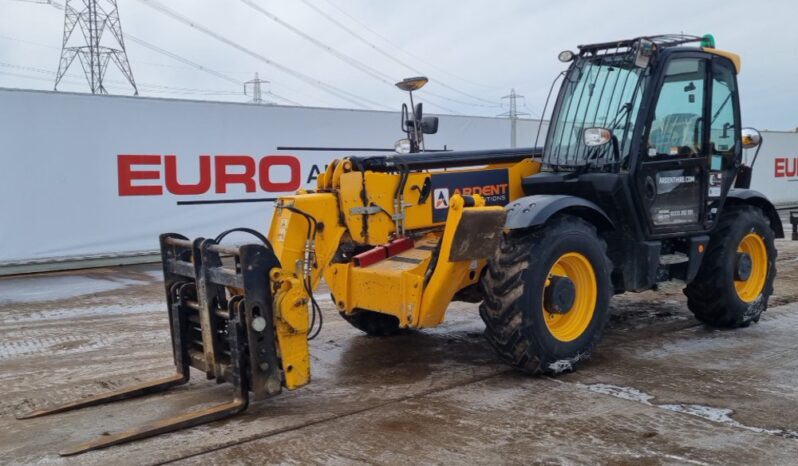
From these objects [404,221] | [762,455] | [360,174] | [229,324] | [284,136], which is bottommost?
[762,455]

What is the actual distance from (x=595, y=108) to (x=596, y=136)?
1.89 feet

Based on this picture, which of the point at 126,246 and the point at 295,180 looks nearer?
the point at 126,246

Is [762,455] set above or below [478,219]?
below

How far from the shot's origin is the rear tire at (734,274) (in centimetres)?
656

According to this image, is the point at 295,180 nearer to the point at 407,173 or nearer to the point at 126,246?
the point at 126,246

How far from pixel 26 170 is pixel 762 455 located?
Answer: 1013cm

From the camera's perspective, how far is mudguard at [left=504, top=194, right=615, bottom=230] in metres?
5.04

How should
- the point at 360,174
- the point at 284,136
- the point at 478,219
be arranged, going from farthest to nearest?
the point at 284,136 < the point at 360,174 < the point at 478,219

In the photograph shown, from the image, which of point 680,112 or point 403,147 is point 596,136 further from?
point 403,147

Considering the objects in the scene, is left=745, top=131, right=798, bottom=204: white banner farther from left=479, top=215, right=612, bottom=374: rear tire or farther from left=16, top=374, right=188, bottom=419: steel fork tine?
left=16, top=374, right=188, bottom=419: steel fork tine

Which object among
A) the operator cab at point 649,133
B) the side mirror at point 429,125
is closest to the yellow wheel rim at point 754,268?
the operator cab at point 649,133

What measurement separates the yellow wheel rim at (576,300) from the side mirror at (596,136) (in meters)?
0.88

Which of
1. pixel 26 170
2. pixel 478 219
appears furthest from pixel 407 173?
pixel 26 170

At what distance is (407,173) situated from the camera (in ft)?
18.3
